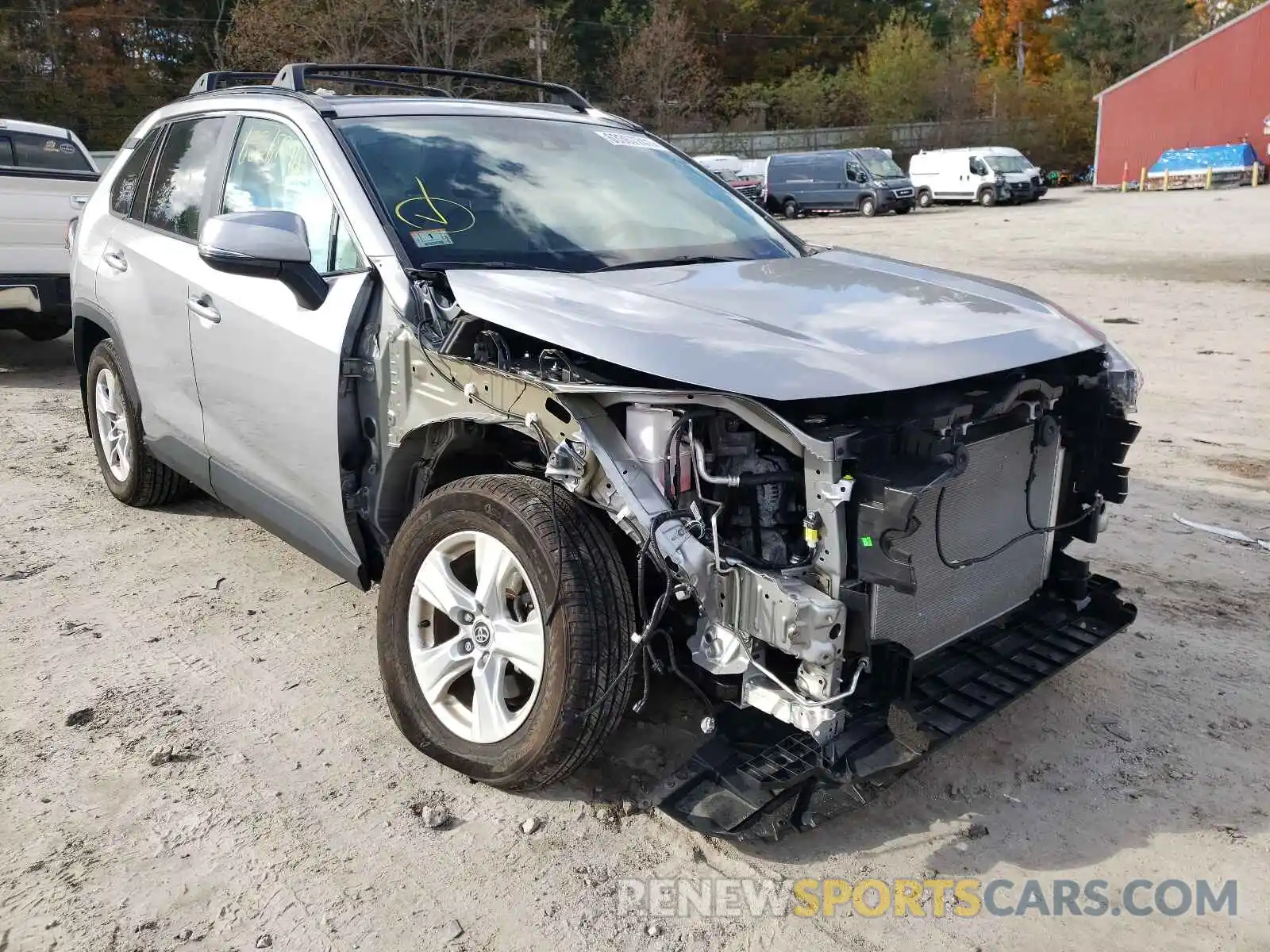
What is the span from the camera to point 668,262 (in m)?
3.56

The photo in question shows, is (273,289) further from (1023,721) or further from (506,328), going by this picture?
(1023,721)

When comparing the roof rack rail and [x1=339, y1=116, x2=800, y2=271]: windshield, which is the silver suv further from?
the roof rack rail

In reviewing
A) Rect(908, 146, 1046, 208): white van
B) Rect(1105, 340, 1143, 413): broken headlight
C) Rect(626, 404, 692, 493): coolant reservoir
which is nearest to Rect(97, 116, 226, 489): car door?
Rect(626, 404, 692, 493): coolant reservoir

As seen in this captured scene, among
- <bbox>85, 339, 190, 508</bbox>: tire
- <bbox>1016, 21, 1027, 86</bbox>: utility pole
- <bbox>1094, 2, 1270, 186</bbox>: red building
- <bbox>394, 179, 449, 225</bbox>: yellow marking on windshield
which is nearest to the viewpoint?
<bbox>394, 179, 449, 225</bbox>: yellow marking on windshield

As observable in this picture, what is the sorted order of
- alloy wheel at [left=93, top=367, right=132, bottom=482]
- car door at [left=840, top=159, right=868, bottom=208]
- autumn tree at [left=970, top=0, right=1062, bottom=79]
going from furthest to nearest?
autumn tree at [left=970, top=0, right=1062, bottom=79] < car door at [left=840, top=159, right=868, bottom=208] < alloy wheel at [left=93, top=367, right=132, bottom=482]

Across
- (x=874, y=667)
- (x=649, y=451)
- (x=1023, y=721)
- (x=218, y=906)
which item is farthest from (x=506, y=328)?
(x=1023, y=721)

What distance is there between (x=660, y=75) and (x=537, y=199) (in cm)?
4840

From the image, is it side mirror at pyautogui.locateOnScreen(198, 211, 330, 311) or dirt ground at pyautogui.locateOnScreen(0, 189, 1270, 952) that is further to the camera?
side mirror at pyautogui.locateOnScreen(198, 211, 330, 311)

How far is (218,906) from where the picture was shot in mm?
2588

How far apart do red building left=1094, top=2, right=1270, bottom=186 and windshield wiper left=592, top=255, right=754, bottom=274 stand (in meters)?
45.2

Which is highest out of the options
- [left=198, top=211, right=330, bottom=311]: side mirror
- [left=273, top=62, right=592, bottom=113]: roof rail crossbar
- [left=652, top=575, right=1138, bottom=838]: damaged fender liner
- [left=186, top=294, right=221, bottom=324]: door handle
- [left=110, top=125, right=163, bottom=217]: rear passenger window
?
[left=273, top=62, right=592, bottom=113]: roof rail crossbar

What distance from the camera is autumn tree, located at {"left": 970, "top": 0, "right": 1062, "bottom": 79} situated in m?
69.2

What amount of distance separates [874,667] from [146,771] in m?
2.13

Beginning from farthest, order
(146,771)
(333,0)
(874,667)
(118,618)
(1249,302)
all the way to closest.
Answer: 1. (333,0)
2. (1249,302)
3. (118,618)
4. (146,771)
5. (874,667)
